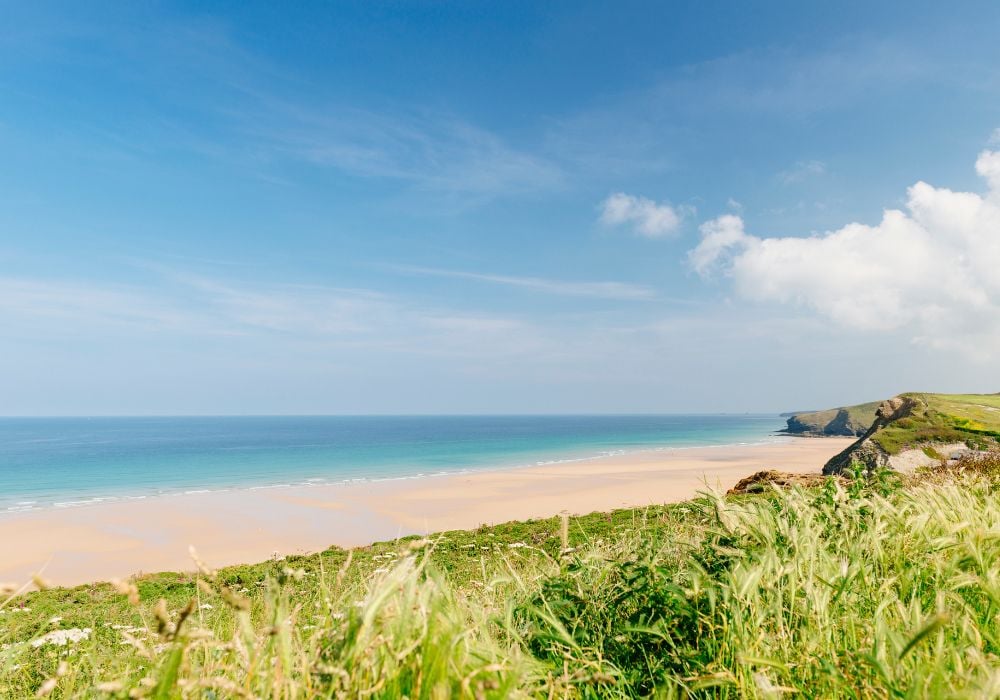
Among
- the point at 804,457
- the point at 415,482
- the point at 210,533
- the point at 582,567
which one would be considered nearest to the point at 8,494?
the point at 210,533

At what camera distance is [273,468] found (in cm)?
4881

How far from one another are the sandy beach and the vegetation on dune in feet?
36.9

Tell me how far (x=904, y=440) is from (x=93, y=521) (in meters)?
32.8

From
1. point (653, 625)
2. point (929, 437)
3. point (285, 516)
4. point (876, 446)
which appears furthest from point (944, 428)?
point (285, 516)

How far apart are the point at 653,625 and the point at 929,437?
19.6 metres

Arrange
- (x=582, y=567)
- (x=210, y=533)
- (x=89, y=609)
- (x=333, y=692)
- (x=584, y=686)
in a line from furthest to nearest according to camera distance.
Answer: (x=210, y=533)
(x=89, y=609)
(x=582, y=567)
(x=584, y=686)
(x=333, y=692)

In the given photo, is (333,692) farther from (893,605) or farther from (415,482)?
(415,482)

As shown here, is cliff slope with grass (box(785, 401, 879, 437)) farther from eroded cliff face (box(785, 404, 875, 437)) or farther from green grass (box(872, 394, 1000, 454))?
green grass (box(872, 394, 1000, 454))

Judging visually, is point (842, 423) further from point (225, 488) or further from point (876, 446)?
point (225, 488)

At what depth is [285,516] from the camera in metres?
26.6

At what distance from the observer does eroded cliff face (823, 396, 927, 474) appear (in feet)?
59.1

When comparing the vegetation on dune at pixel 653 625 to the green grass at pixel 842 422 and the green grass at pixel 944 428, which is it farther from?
the green grass at pixel 842 422

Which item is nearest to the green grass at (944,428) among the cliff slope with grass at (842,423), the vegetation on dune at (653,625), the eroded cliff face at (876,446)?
the eroded cliff face at (876,446)

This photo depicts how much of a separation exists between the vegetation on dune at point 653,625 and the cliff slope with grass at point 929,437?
Result: 13692 mm
